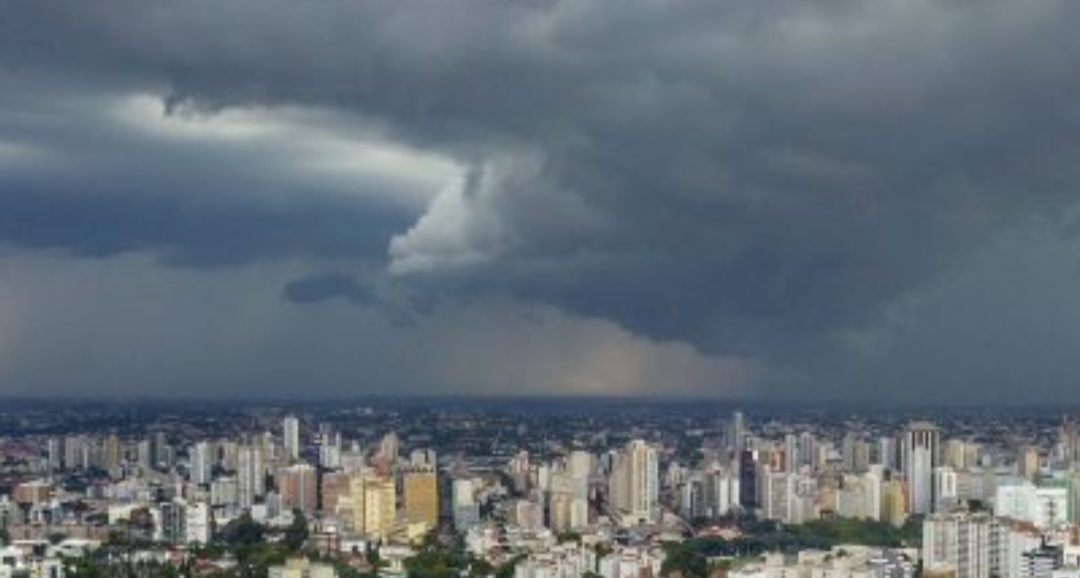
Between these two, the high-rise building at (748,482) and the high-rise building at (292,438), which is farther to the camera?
the high-rise building at (292,438)

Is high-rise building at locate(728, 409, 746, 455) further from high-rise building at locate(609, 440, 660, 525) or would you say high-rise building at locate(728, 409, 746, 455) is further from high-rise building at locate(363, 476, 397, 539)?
high-rise building at locate(363, 476, 397, 539)

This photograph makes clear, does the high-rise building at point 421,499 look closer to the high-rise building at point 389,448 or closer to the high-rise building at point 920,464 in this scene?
the high-rise building at point 389,448

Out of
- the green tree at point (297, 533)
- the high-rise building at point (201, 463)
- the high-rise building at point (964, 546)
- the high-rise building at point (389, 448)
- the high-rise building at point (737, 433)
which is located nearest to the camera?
the high-rise building at point (964, 546)

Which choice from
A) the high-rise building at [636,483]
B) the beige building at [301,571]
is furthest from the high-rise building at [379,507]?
the beige building at [301,571]

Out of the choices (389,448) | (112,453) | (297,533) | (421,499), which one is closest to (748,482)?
(421,499)

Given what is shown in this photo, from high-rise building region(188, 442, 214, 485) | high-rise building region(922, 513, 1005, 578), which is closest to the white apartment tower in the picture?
Answer: high-rise building region(188, 442, 214, 485)

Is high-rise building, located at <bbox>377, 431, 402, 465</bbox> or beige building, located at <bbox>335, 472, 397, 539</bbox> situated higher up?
high-rise building, located at <bbox>377, 431, 402, 465</bbox>

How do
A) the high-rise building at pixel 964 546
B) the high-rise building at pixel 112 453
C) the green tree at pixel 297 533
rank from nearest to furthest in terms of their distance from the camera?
1. the high-rise building at pixel 964 546
2. the green tree at pixel 297 533
3. the high-rise building at pixel 112 453

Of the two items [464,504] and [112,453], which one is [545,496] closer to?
[464,504]
